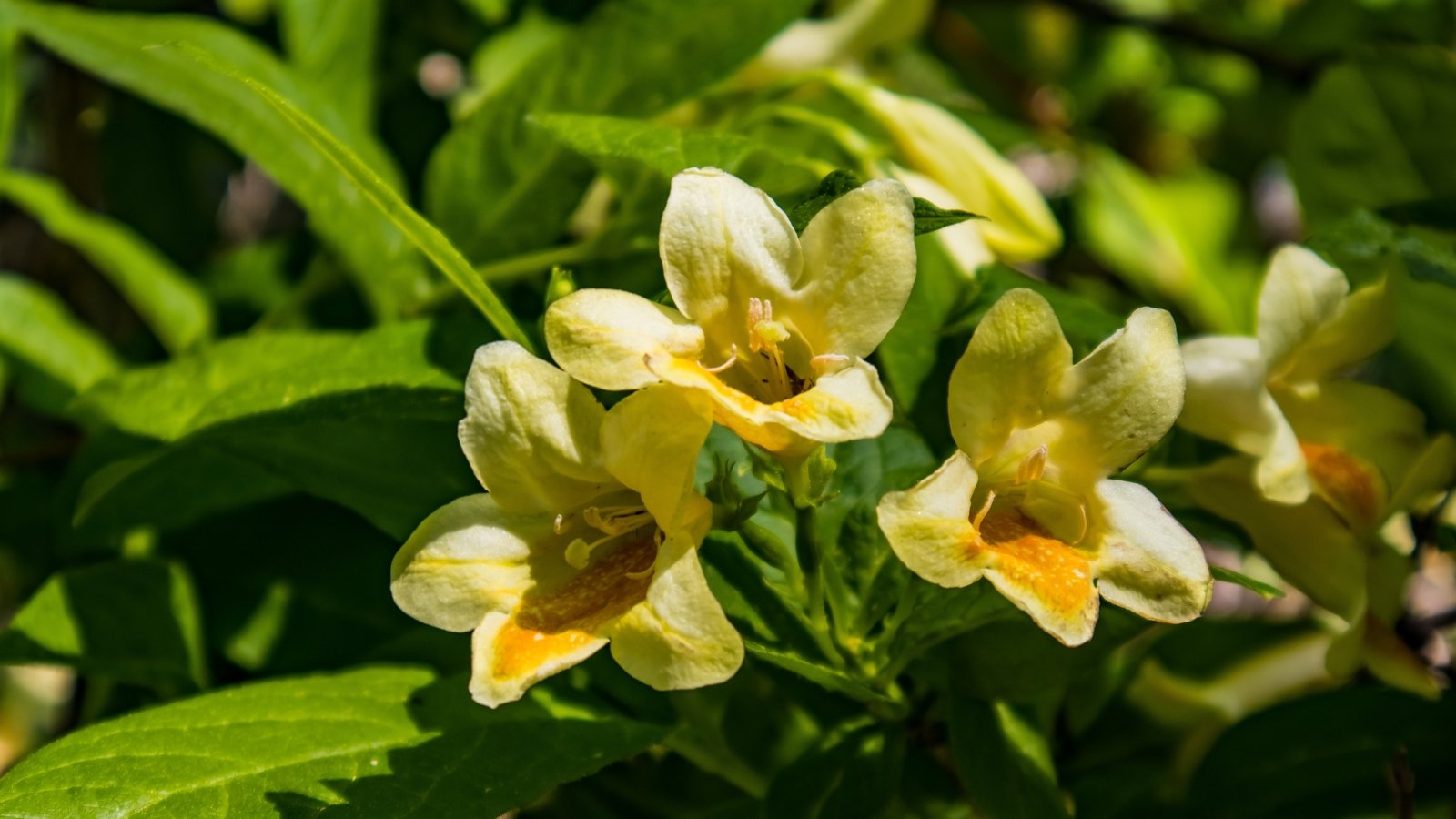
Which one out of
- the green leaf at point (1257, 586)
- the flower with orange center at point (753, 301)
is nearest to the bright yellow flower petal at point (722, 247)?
the flower with orange center at point (753, 301)

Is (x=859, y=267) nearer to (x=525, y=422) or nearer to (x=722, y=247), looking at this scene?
(x=722, y=247)

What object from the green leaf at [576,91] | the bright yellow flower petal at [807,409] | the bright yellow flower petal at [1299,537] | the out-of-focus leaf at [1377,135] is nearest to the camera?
the bright yellow flower petal at [807,409]

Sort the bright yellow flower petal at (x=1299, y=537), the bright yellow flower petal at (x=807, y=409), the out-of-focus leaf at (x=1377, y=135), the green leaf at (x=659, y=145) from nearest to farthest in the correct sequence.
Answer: the bright yellow flower petal at (x=807, y=409) → the green leaf at (x=659, y=145) → the bright yellow flower petal at (x=1299, y=537) → the out-of-focus leaf at (x=1377, y=135)

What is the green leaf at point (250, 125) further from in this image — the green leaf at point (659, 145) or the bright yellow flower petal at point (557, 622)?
the bright yellow flower petal at point (557, 622)

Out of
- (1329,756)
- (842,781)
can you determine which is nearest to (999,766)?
(842,781)

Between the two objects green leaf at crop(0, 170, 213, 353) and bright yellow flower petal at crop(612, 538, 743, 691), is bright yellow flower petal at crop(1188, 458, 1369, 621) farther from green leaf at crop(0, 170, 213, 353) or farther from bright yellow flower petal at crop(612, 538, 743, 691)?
green leaf at crop(0, 170, 213, 353)

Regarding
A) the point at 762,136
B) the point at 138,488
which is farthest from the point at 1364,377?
the point at 138,488

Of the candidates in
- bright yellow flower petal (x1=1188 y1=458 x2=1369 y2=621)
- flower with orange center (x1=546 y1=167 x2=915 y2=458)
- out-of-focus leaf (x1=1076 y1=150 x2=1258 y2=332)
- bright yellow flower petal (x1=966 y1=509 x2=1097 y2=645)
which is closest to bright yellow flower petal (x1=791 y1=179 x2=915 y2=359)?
flower with orange center (x1=546 y1=167 x2=915 y2=458)
